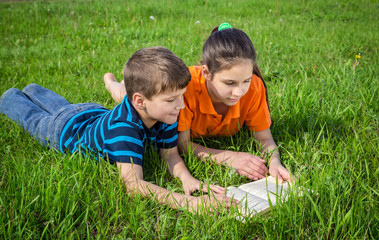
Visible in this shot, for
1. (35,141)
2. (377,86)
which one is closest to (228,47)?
(35,141)

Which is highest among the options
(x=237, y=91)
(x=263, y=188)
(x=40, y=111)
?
(x=237, y=91)

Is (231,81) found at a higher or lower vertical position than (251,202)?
higher

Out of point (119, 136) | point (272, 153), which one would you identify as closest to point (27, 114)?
point (119, 136)

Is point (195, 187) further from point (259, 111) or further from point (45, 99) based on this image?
point (45, 99)

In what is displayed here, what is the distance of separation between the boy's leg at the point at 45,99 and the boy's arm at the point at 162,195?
1413 mm

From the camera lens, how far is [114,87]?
145 inches

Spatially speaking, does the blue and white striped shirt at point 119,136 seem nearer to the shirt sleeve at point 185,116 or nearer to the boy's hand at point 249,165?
the shirt sleeve at point 185,116

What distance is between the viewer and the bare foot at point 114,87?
3.54 meters

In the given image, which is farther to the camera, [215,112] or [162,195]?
[215,112]

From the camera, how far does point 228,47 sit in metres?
2.24

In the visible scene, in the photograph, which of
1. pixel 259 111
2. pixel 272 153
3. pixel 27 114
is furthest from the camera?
pixel 27 114

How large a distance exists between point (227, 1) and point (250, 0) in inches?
25.2

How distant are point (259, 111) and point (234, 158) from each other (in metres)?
0.47

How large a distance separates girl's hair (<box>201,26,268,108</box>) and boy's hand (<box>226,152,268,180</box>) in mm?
649
